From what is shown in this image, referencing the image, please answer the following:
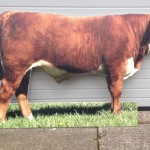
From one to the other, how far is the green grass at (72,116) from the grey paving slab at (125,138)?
197 mm

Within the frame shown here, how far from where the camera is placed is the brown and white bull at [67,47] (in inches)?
192

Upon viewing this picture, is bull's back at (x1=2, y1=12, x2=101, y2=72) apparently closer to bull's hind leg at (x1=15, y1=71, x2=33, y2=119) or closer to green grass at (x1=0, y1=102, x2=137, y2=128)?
bull's hind leg at (x1=15, y1=71, x2=33, y2=119)

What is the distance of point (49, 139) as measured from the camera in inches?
170

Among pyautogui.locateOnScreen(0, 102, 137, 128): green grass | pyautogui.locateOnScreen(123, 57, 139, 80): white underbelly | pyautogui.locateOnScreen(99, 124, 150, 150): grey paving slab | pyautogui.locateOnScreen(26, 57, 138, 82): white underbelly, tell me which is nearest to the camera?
pyautogui.locateOnScreen(99, 124, 150, 150): grey paving slab

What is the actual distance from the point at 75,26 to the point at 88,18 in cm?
24

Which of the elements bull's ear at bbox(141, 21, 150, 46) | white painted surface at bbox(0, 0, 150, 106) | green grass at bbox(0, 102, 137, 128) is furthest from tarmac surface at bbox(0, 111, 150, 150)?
bull's ear at bbox(141, 21, 150, 46)

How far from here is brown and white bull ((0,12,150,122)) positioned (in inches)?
192

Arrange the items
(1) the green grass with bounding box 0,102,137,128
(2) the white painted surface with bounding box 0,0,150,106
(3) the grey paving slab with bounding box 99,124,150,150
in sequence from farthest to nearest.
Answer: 1. (2) the white painted surface with bounding box 0,0,150,106
2. (1) the green grass with bounding box 0,102,137,128
3. (3) the grey paving slab with bounding box 99,124,150,150

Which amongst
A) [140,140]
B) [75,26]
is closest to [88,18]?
[75,26]

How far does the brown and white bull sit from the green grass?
181 millimetres

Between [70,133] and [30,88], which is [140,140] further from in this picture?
[30,88]

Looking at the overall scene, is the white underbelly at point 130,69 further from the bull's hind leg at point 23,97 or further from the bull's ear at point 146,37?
the bull's hind leg at point 23,97

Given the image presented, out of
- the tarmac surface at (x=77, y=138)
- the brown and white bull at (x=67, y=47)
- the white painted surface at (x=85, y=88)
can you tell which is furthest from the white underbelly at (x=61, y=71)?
the tarmac surface at (x=77, y=138)

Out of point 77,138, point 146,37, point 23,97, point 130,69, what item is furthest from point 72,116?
point 146,37
